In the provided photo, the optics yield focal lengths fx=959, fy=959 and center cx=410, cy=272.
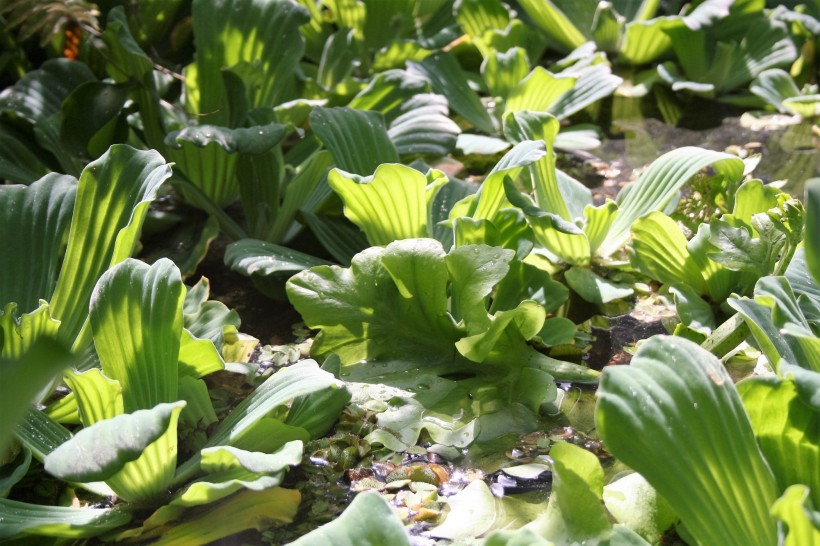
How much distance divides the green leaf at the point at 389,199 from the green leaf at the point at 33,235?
416 mm

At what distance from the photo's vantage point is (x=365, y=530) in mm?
918

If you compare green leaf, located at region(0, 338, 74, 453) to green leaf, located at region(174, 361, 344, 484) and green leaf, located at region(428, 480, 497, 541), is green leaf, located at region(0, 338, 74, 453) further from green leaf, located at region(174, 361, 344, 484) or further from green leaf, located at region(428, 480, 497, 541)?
green leaf, located at region(428, 480, 497, 541)

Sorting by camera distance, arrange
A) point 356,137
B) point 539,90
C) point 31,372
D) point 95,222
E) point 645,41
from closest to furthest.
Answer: point 31,372
point 95,222
point 356,137
point 539,90
point 645,41

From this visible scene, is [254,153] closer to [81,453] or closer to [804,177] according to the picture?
[81,453]

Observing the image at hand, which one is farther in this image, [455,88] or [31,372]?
[455,88]

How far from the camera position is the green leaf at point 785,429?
1024 millimetres

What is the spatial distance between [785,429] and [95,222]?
0.97m

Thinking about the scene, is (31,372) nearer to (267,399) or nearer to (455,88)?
(267,399)

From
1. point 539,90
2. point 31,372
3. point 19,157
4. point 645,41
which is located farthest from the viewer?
point 645,41

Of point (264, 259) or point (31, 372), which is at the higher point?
point (31, 372)

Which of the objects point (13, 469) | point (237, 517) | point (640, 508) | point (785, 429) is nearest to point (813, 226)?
point (785, 429)

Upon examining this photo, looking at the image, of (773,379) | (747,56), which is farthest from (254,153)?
(747,56)

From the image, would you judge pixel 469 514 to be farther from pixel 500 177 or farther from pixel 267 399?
pixel 500 177

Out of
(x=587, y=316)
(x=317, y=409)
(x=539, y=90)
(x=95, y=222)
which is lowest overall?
(x=587, y=316)
